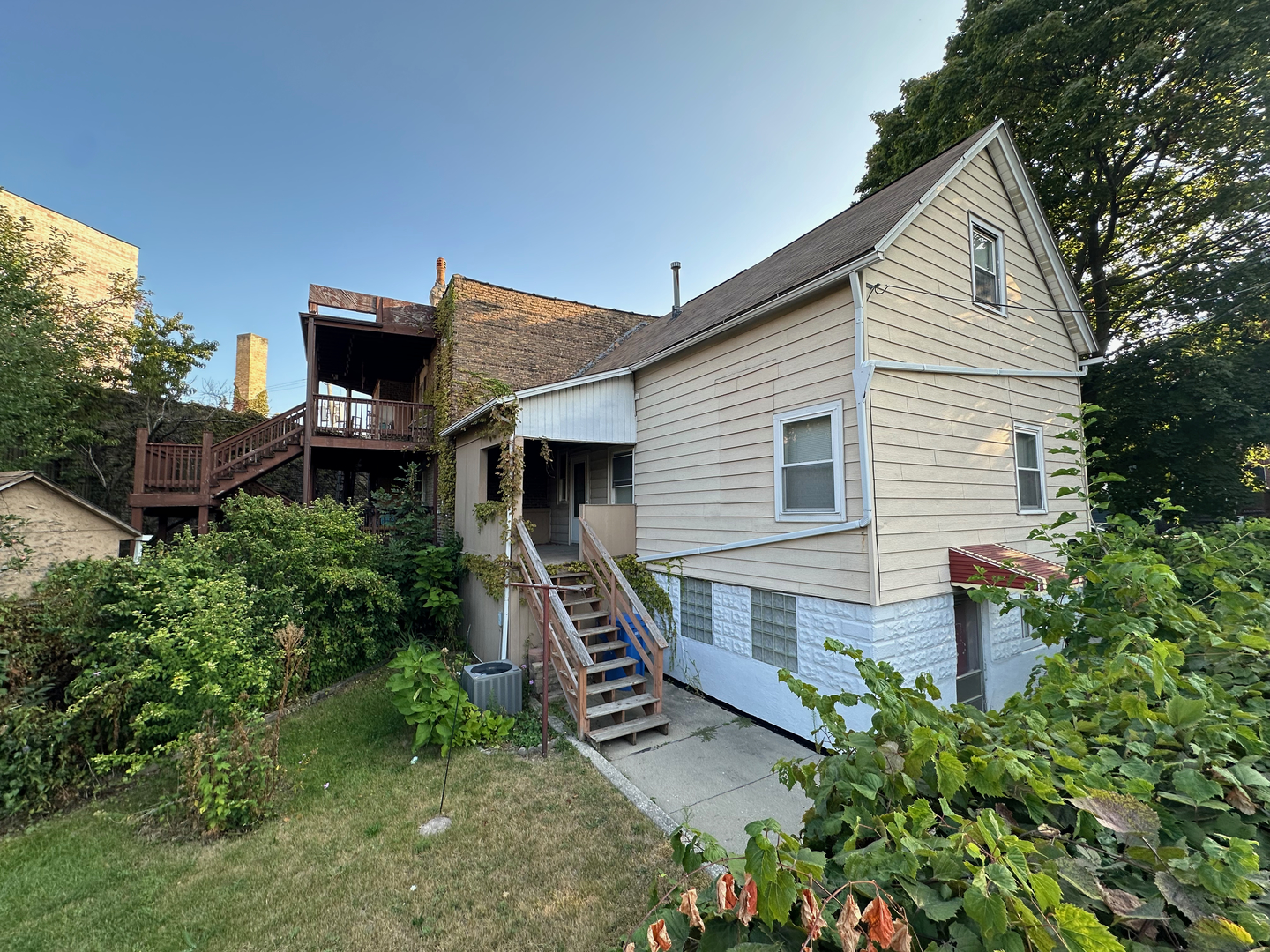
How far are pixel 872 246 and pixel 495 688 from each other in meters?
6.96

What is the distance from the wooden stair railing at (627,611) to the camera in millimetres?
6492

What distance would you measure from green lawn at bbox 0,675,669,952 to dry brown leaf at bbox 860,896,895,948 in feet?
10.0

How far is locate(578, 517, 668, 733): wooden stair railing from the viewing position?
6.49m

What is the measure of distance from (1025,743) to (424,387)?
15.1 m

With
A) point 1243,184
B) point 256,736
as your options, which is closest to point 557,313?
point 256,736

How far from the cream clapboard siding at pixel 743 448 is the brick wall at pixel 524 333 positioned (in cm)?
442

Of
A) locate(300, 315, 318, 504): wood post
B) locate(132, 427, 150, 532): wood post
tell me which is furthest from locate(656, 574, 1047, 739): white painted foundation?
locate(132, 427, 150, 532): wood post

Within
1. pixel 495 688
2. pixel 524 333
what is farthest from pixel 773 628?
pixel 524 333

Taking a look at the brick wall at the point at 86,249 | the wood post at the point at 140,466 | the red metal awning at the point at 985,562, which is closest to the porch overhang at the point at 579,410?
the red metal awning at the point at 985,562

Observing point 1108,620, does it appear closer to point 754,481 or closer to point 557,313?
point 754,481

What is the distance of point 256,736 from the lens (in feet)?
16.8

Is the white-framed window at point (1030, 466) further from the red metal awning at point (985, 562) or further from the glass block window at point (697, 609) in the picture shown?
the glass block window at point (697, 609)

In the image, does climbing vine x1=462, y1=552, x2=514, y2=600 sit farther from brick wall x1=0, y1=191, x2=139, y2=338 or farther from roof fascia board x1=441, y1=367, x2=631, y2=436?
brick wall x1=0, y1=191, x2=139, y2=338

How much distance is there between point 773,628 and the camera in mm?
6629
